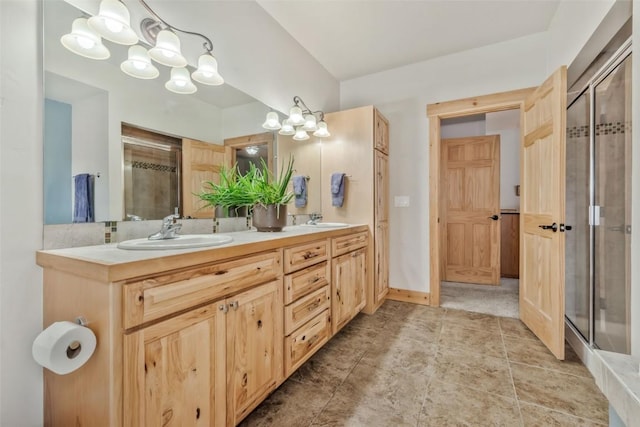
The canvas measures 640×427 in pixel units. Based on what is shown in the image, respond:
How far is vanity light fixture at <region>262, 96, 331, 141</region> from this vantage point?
226 centimetres

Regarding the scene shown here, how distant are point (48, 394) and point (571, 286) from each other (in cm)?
333

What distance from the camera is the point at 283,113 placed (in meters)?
2.47

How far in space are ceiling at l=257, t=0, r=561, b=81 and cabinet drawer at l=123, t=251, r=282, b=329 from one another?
6.98 feet

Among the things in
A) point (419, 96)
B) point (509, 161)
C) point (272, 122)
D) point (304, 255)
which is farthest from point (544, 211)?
point (509, 161)

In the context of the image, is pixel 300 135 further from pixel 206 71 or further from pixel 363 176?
pixel 206 71

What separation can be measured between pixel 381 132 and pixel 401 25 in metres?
0.94

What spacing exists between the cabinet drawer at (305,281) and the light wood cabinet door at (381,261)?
3.16 ft

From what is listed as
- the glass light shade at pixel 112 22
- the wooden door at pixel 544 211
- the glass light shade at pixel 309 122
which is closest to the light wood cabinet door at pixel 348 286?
the glass light shade at pixel 309 122

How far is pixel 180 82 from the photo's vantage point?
1.55 metres

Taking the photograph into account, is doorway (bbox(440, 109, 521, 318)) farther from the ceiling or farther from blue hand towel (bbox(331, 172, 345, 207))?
blue hand towel (bbox(331, 172, 345, 207))

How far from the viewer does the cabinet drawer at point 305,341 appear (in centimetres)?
151

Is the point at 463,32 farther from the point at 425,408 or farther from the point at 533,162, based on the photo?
the point at 425,408

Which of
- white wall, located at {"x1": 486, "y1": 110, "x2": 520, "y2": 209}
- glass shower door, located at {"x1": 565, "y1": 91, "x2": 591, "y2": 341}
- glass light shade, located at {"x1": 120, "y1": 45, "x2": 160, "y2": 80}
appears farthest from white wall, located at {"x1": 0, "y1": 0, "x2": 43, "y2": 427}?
white wall, located at {"x1": 486, "y1": 110, "x2": 520, "y2": 209}

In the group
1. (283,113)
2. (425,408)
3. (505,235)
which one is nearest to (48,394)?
(425,408)
